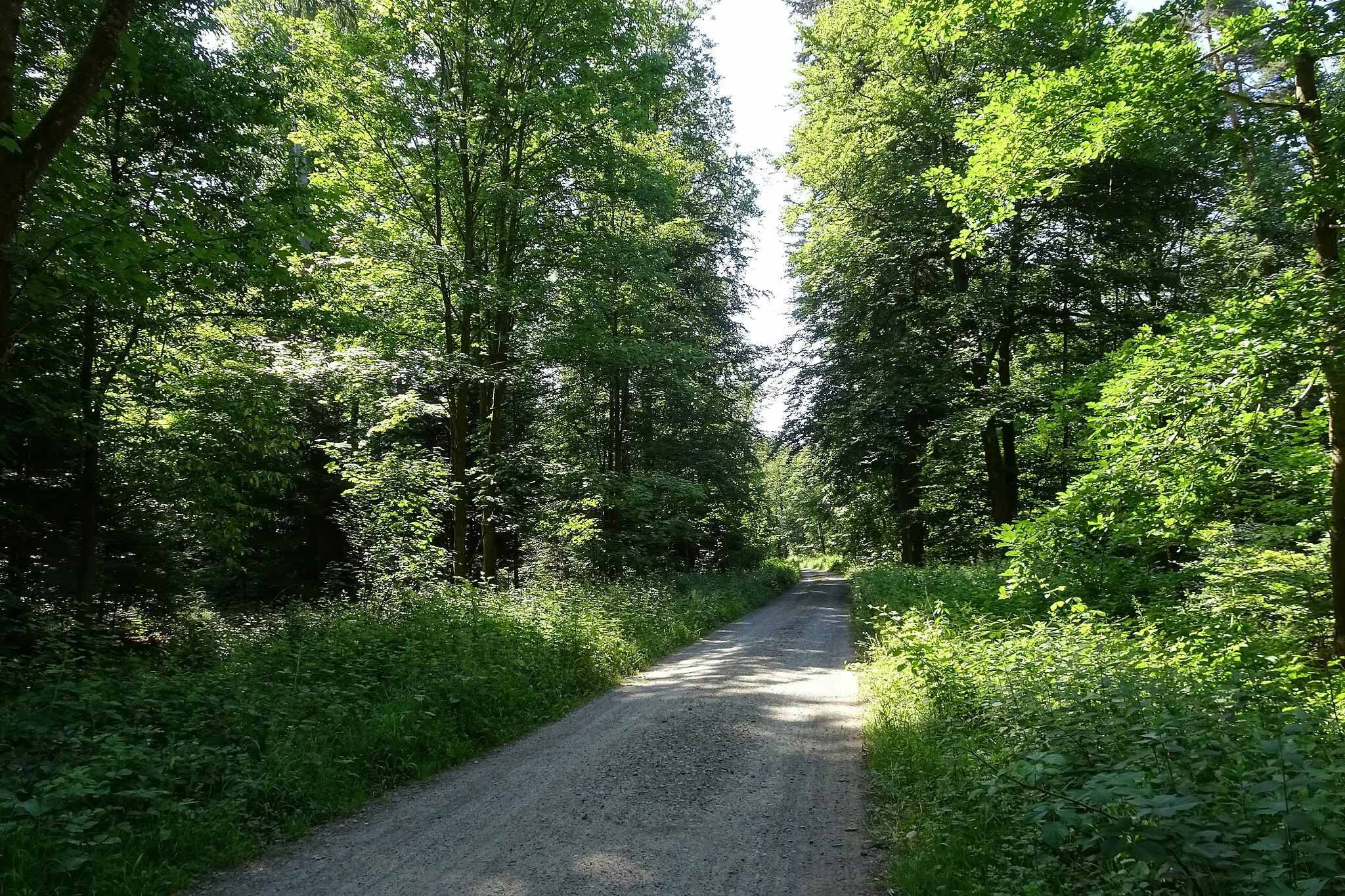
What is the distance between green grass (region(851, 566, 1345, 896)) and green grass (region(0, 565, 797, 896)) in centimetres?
421

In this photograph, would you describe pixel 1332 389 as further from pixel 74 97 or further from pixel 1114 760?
pixel 74 97

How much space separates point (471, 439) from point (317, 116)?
21.1 feet

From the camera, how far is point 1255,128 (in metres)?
6.22

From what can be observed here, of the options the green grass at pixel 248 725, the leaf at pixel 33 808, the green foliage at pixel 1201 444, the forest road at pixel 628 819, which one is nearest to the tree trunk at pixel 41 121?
the green grass at pixel 248 725

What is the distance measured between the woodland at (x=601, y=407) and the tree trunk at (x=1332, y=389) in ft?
0.14

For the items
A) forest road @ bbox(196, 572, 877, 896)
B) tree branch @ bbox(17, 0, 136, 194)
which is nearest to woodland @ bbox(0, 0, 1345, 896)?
tree branch @ bbox(17, 0, 136, 194)

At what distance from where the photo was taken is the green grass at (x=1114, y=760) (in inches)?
109

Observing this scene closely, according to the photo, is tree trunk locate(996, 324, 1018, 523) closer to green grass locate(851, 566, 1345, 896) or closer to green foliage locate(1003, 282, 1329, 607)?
green foliage locate(1003, 282, 1329, 607)

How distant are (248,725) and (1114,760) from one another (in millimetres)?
6341

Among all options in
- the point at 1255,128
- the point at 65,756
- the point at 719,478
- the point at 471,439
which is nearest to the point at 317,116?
the point at 471,439

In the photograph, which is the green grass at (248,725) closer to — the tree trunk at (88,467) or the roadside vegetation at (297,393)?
the roadside vegetation at (297,393)

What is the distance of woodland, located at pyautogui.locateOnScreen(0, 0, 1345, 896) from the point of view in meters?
4.60

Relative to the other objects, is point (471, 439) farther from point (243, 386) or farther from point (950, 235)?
point (950, 235)

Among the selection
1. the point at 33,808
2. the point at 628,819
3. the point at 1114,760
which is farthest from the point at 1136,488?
the point at 33,808
